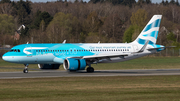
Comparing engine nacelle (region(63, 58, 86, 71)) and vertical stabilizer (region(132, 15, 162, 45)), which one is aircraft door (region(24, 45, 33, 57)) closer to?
engine nacelle (region(63, 58, 86, 71))

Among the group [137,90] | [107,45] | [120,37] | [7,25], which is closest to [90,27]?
[120,37]

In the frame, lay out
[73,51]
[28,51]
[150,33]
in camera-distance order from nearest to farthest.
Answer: [28,51], [73,51], [150,33]

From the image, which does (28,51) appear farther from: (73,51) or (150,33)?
(150,33)

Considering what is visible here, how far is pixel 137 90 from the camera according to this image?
22.7m

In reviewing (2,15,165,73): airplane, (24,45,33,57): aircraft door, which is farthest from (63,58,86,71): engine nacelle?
(24,45,33,57): aircraft door

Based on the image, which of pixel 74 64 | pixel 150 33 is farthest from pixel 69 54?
pixel 150 33

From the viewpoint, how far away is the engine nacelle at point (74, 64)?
3856 centimetres

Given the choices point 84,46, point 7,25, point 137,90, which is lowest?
point 137,90

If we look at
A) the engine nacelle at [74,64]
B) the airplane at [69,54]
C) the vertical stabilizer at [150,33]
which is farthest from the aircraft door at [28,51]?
the vertical stabilizer at [150,33]

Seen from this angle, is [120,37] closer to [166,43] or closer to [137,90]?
[166,43]

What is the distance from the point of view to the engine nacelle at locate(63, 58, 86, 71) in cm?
3856

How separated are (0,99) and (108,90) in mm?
7499

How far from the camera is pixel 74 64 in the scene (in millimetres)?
38719

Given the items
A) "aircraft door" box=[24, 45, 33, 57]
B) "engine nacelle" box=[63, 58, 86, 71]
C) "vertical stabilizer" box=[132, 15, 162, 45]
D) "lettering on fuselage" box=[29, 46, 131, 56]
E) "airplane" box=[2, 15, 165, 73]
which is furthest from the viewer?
"vertical stabilizer" box=[132, 15, 162, 45]
